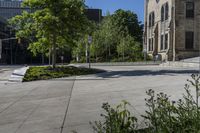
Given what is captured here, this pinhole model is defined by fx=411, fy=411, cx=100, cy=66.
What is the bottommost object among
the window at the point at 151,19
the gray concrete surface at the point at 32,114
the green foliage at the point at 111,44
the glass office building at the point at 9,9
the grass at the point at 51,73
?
the gray concrete surface at the point at 32,114

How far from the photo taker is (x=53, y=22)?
30.9 meters

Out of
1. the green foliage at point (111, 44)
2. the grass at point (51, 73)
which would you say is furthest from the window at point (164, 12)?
the grass at point (51, 73)

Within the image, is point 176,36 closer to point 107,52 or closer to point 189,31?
point 189,31

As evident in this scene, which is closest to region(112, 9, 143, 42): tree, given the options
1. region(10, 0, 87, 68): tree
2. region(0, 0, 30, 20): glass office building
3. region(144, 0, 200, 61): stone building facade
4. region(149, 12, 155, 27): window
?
region(149, 12, 155, 27): window

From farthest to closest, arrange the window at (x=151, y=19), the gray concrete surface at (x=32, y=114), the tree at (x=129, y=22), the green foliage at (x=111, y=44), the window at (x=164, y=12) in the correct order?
the tree at (x=129, y=22)
the window at (x=151, y=19)
the green foliage at (x=111, y=44)
the window at (x=164, y=12)
the gray concrete surface at (x=32, y=114)

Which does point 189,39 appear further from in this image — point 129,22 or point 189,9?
point 129,22

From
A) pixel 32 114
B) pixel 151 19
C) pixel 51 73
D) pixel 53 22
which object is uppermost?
pixel 151 19

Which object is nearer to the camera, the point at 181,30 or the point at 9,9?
Result: the point at 181,30

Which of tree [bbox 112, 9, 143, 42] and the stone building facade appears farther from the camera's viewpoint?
tree [bbox 112, 9, 143, 42]

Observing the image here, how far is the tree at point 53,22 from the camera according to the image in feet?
102

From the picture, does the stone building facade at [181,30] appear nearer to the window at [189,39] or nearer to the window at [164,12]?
the window at [189,39]

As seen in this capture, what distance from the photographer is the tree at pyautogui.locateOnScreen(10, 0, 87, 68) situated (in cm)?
3119

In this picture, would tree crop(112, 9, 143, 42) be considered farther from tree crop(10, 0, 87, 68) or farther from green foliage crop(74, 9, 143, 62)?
tree crop(10, 0, 87, 68)

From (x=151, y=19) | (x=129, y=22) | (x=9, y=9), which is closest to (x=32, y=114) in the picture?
(x=151, y=19)
